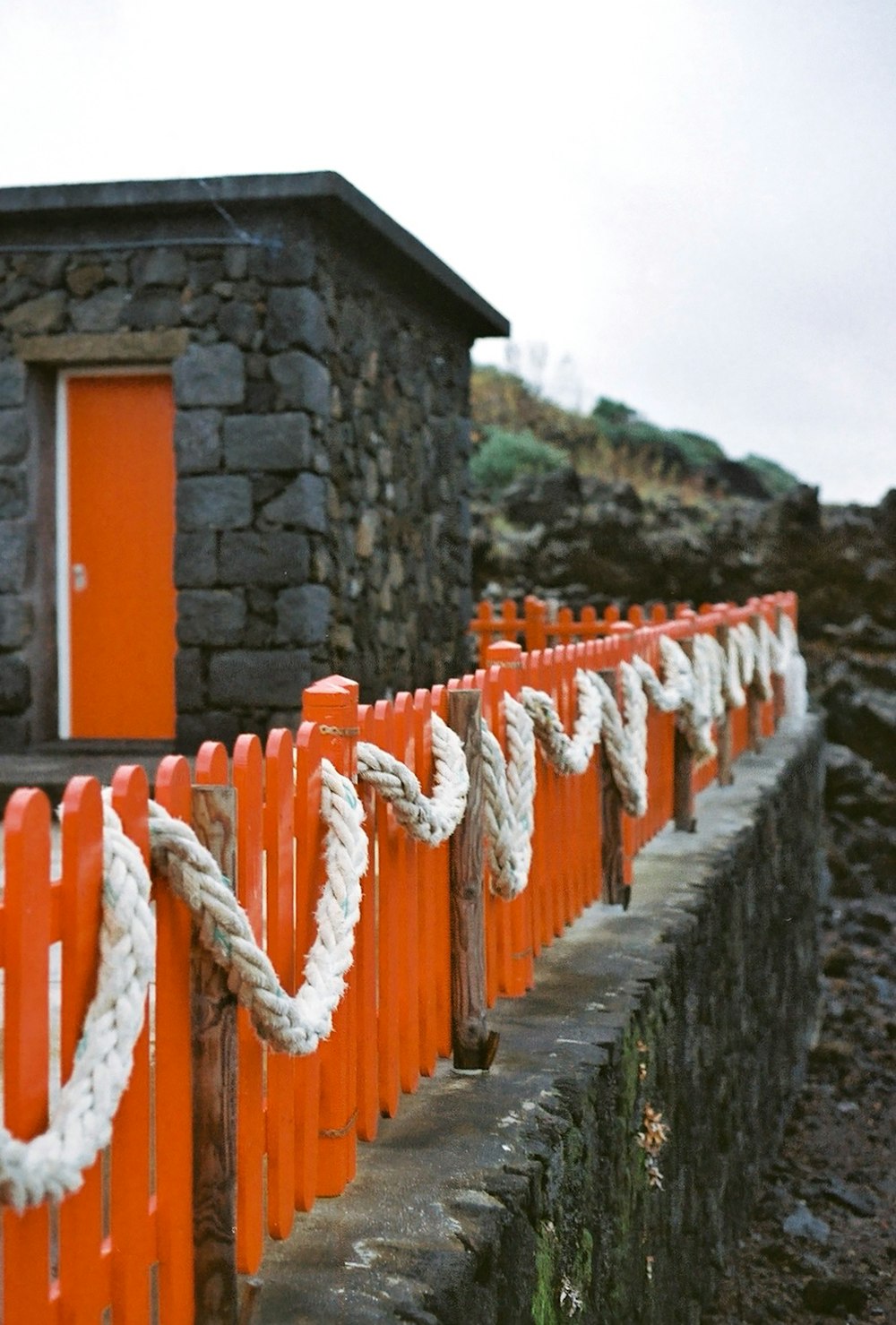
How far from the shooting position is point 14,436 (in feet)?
29.1

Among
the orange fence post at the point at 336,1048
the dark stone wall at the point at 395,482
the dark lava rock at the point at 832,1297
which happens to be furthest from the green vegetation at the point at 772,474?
the orange fence post at the point at 336,1048

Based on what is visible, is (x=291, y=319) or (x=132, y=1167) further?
(x=291, y=319)

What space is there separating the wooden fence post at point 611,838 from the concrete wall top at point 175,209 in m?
4.08

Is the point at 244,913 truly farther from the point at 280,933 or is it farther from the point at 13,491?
the point at 13,491

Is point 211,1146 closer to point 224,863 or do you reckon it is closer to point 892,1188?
point 224,863

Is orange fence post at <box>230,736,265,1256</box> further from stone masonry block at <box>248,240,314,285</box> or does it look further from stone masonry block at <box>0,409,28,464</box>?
stone masonry block at <box>0,409,28,464</box>

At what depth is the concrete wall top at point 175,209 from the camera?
827 cm

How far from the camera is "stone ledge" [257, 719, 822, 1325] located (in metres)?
2.74

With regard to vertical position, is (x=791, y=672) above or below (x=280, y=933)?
above

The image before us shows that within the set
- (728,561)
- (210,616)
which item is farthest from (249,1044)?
(728,561)

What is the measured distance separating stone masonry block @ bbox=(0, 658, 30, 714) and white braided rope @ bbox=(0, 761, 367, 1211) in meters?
6.59

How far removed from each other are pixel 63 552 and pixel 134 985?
757cm

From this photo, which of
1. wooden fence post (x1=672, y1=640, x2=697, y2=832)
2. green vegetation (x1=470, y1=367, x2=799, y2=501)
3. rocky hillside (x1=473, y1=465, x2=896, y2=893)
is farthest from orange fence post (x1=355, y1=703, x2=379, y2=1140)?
green vegetation (x1=470, y1=367, x2=799, y2=501)

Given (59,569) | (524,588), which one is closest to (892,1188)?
(59,569)
